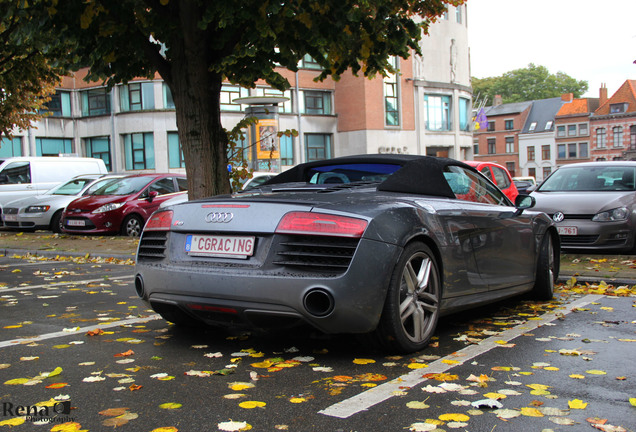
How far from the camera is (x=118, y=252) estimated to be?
12898mm

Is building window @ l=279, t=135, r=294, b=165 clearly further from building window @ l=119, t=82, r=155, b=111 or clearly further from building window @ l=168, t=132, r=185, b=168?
building window @ l=119, t=82, r=155, b=111

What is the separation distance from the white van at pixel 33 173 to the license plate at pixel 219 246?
18.4 metres

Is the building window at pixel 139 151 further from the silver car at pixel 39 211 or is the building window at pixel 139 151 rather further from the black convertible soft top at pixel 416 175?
the black convertible soft top at pixel 416 175

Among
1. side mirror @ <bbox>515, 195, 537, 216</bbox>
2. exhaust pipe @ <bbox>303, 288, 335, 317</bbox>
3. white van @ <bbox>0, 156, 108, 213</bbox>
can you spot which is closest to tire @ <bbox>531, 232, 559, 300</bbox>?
side mirror @ <bbox>515, 195, 537, 216</bbox>

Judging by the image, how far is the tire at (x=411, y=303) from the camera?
4.44 m

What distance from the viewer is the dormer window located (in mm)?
91581

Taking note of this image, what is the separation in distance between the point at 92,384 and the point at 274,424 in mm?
1272

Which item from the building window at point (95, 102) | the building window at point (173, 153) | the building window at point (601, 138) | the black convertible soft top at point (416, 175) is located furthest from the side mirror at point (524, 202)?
the building window at point (601, 138)

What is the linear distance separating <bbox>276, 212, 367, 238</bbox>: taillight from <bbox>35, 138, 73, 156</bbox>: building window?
4406 centimetres

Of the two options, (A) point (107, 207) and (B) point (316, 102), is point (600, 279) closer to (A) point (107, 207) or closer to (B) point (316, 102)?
(A) point (107, 207)

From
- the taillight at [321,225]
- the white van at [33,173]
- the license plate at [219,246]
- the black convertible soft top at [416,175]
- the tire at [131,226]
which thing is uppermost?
the white van at [33,173]

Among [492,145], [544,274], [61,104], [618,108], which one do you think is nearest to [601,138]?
[618,108]

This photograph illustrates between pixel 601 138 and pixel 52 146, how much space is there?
71.5 metres

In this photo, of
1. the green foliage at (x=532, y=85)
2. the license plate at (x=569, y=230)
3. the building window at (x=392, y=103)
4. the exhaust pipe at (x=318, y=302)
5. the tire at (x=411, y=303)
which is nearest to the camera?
the exhaust pipe at (x=318, y=302)
